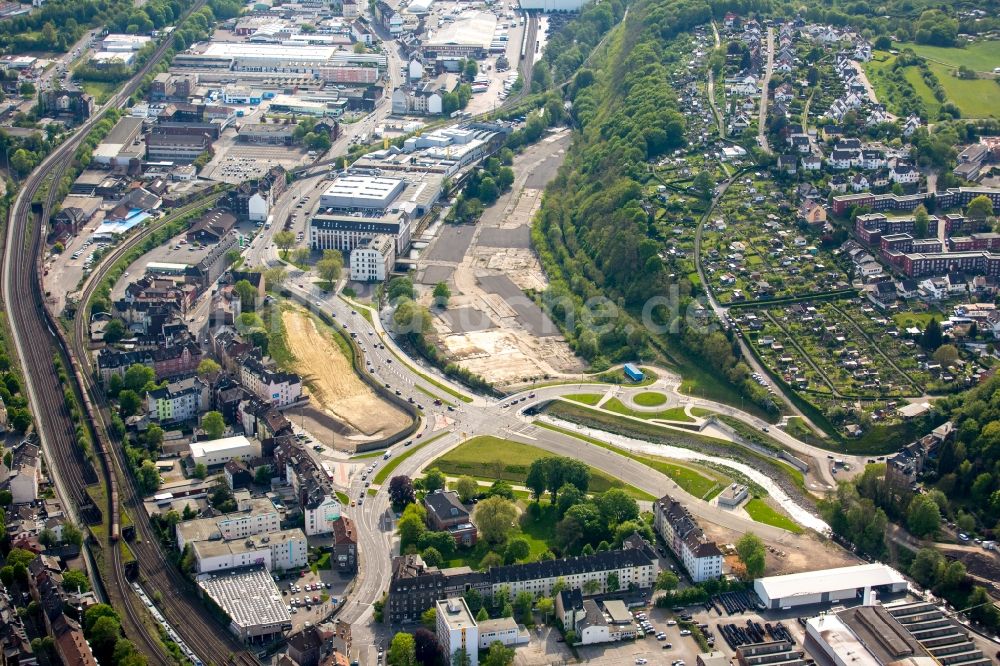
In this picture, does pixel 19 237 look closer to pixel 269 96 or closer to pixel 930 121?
pixel 269 96

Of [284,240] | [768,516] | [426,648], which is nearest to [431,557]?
[426,648]

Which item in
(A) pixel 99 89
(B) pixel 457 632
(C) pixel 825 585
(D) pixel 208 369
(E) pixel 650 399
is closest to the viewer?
(B) pixel 457 632

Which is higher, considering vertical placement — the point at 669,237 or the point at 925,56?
the point at 925,56

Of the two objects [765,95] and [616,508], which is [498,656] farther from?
[765,95]

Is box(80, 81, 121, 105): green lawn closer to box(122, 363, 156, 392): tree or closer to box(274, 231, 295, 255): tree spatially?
box(274, 231, 295, 255): tree

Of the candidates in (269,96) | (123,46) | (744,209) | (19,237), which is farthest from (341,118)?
(744,209)

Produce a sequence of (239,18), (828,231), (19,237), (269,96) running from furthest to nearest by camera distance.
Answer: (239,18), (269,96), (19,237), (828,231)

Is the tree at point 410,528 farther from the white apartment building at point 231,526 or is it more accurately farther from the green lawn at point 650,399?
the green lawn at point 650,399
